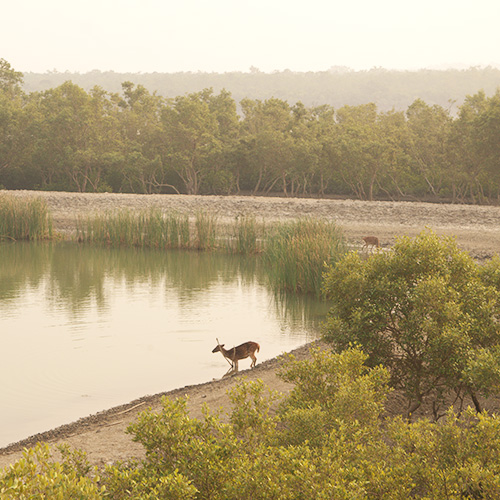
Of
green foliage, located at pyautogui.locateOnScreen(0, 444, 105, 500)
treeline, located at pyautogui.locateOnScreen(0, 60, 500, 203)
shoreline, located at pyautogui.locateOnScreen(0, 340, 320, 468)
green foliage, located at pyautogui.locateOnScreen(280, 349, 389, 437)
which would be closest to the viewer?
green foliage, located at pyautogui.locateOnScreen(0, 444, 105, 500)

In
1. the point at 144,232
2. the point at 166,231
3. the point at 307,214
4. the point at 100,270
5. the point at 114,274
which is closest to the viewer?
the point at 114,274

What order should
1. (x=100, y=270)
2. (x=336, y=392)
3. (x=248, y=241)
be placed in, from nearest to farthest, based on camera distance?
1. (x=336, y=392)
2. (x=100, y=270)
3. (x=248, y=241)

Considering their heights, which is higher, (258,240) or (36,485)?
(36,485)

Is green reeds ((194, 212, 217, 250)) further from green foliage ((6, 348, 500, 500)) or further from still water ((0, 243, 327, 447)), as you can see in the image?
green foliage ((6, 348, 500, 500))

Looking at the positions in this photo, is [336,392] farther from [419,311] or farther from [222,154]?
[222,154]

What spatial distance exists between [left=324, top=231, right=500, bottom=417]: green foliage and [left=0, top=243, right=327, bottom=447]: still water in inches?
134

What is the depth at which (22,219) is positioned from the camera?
2473 cm

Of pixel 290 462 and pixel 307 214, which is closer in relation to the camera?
pixel 290 462

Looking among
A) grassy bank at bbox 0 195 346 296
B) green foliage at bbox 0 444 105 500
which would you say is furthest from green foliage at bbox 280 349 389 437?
grassy bank at bbox 0 195 346 296

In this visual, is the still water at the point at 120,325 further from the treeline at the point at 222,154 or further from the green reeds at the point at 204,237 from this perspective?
the treeline at the point at 222,154

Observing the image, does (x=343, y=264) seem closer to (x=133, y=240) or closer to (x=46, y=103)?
(x=133, y=240)

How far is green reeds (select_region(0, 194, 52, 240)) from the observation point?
2472 centimetres

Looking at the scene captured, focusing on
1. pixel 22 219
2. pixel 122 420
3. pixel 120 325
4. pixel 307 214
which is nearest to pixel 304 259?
pixel 120 325

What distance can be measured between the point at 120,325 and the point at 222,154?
39.3 m
